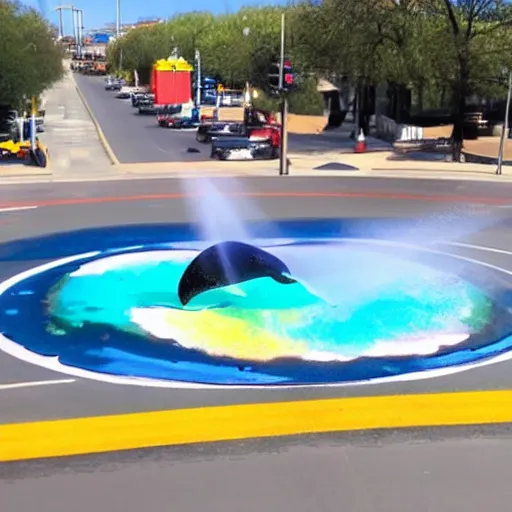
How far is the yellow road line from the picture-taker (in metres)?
6.36

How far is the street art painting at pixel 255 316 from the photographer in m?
8.25

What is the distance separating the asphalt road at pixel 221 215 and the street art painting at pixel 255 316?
13.2 inches

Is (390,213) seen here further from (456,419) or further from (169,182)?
(456,419)

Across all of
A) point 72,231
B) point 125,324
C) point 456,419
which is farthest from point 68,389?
point 72,231

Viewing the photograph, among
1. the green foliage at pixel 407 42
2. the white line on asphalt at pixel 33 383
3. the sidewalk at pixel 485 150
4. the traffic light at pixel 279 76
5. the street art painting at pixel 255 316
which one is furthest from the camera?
the sidewalk at pixel 485 150

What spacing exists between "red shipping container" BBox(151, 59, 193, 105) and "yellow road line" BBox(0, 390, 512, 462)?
68.2 meters

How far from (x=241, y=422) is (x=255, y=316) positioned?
3082 mm

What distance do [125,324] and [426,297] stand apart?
4.17 m

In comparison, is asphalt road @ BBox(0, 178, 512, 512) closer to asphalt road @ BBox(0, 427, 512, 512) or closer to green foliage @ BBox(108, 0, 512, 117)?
asphalt road @ BBox(0, 427, 512, 512)

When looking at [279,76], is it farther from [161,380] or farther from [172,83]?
[172,83]

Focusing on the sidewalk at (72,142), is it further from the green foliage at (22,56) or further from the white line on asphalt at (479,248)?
the white line on asphalt at (479,248)

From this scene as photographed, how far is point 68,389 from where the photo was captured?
758 cm

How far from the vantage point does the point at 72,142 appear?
39.7 meters

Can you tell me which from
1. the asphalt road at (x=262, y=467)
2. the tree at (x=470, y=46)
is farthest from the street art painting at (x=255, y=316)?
the tree at (x=470, y=46)
